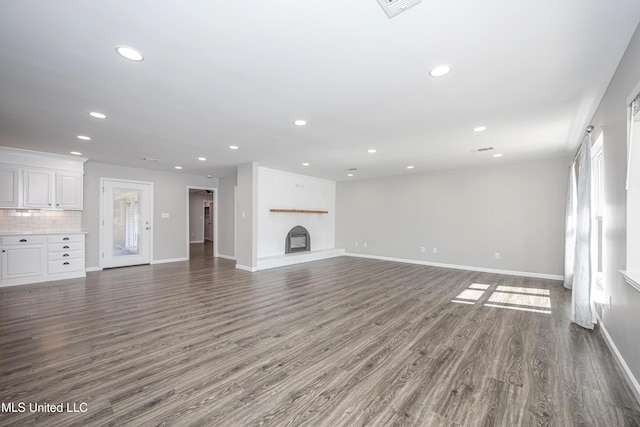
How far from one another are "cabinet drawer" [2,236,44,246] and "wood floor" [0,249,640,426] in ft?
2.80

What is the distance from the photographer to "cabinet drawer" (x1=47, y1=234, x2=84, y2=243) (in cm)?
516

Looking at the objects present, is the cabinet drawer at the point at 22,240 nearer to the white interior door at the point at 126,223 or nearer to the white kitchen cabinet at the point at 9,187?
the white kitchen cabinet at the point at 9,187

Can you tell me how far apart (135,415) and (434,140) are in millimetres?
4568

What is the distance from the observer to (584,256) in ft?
10.4

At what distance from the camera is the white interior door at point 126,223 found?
643 cm

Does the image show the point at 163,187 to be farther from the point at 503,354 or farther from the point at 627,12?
the point at 627,12

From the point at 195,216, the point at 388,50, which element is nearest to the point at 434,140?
the point at 388,50

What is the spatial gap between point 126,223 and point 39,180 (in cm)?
188

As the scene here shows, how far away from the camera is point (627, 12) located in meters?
1.63

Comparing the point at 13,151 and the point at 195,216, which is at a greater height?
the point at 13,151

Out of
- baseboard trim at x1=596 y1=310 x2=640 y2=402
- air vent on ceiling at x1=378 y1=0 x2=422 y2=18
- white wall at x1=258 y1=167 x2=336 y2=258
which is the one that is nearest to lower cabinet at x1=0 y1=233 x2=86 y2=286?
white wall at x1=258 y1=167 x2=336 y2=258

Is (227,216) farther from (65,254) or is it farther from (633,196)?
(633,196)

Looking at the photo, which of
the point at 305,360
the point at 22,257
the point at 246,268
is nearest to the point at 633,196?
the point at 305,360

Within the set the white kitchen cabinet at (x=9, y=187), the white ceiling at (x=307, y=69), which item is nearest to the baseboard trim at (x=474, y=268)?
the white ceiling at (x=307, y=69)
